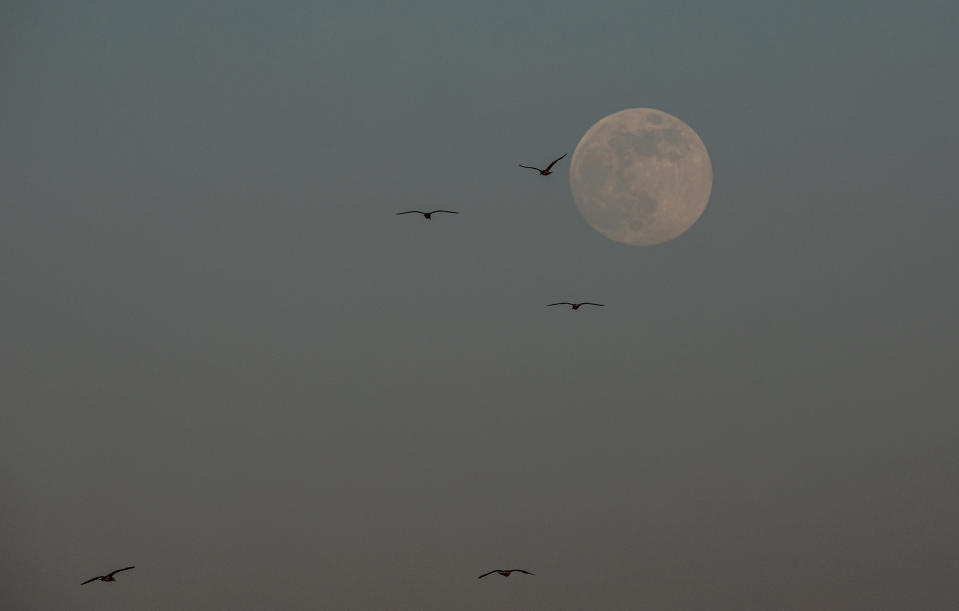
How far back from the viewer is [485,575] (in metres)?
68.8

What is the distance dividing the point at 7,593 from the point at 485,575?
43.7m

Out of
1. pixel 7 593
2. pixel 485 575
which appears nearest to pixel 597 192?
pixel 485 575

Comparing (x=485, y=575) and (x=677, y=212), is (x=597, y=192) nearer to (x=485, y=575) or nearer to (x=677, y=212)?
(x=677, y=212)

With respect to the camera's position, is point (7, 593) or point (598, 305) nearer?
point (598, 305)

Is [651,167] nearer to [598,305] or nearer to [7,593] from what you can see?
[598,305]

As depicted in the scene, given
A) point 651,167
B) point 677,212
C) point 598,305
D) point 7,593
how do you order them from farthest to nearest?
point 7,593, point 598,305, point 677,212, point 651,167

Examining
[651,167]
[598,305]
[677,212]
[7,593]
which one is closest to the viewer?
[651,167]

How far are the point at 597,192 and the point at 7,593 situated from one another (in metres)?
63.5

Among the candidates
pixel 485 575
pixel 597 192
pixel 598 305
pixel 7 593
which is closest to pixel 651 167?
pixel 597 192

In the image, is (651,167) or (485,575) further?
(485,575)

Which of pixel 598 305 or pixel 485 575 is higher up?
pixel 598 305

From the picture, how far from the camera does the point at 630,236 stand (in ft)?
196

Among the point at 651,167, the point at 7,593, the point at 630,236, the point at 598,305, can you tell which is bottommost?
the point at 7,593

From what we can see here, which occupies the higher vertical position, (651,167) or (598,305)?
(651,167)
